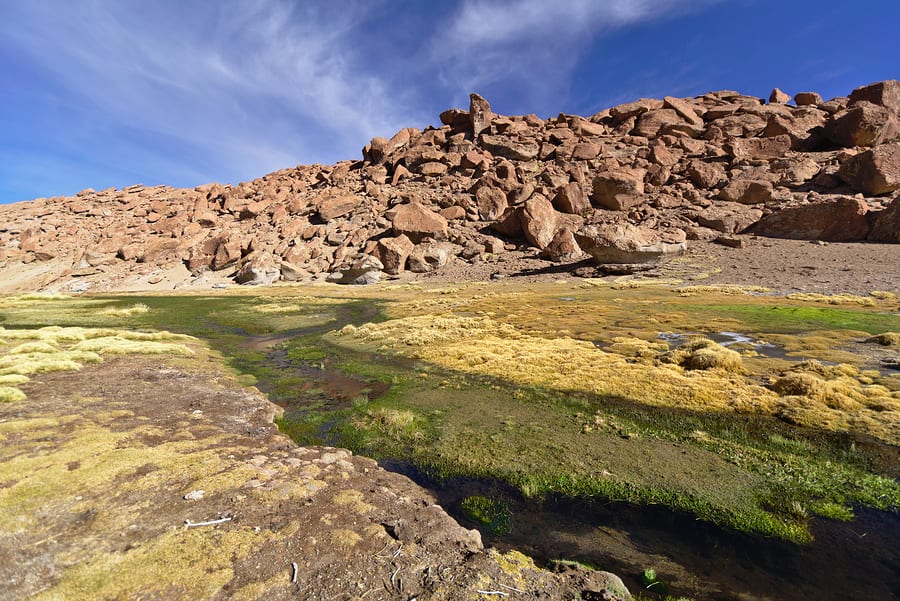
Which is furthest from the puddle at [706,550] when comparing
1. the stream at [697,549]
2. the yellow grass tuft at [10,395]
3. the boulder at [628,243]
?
the boulder at [628,243]

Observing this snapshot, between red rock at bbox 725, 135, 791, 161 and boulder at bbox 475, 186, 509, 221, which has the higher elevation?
red rock at bbox 725, 135, 791, 161

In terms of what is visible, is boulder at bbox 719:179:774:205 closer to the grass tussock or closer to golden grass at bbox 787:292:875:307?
golden grass at bbox 787:292:875:307

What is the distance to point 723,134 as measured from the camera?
97.1 metres

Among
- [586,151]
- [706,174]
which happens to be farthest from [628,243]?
[586,151]

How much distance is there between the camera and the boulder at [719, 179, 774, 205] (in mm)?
71188

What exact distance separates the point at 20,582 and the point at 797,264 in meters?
67.7

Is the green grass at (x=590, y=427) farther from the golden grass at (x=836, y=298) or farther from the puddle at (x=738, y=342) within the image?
the golden grass at (x=836, y=298)

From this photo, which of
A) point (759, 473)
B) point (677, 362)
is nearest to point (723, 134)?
point (677, 362)

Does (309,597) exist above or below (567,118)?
below

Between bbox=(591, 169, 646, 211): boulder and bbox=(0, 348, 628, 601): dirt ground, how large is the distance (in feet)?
280

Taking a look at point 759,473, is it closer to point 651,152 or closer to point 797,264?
point 797,264

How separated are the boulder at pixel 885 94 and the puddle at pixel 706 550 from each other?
385 ft

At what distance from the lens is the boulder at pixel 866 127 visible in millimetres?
73438

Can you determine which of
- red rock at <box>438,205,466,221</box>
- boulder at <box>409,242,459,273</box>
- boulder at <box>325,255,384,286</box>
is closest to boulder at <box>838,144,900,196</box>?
red rock at <box>438,205,466,221</box>
